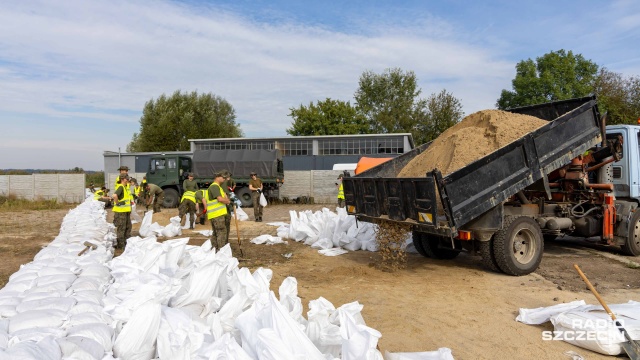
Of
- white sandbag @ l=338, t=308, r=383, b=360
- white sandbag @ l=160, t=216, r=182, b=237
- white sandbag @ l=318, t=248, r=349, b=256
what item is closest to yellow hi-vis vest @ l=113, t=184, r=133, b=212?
white sandbag @ l=160, t=216, r=182, b=237

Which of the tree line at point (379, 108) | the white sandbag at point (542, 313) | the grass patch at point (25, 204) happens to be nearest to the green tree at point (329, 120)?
the tree line at point (379, 108)

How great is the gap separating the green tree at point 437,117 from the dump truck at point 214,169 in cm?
1775

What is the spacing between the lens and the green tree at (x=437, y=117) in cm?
3559

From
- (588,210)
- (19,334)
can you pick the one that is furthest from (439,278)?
(19,334)

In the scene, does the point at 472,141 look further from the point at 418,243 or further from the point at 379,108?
the point at 379,108

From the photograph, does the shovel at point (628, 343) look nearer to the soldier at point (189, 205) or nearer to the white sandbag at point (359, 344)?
the white sandbag at point (359, 344)

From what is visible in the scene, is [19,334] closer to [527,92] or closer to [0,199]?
[0,199]

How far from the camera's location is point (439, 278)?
21.0ft

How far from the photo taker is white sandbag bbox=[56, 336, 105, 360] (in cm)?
251

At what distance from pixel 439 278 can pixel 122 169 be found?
20.4 feet

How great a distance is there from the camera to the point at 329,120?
39.9 m

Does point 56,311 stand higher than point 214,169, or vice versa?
point 214,169

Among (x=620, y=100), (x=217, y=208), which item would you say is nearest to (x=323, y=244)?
(x=217, y=208)

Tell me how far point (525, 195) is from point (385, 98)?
36.9m
